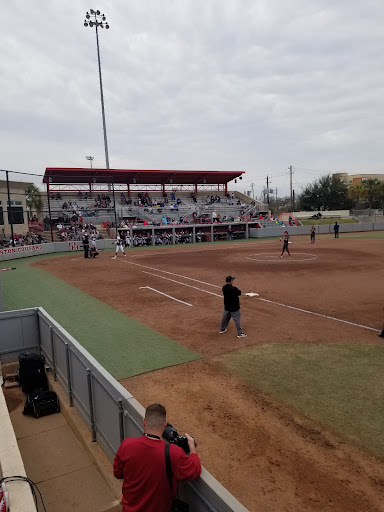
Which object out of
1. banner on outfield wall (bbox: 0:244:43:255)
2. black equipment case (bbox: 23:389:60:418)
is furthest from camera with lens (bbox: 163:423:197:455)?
banner on outfield wall (bbox: 0:244:43:255)

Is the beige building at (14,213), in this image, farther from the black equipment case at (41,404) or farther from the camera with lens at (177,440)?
the camera with lens at (177,440)

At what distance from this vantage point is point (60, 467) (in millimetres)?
6254

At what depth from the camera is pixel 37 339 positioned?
1018cm

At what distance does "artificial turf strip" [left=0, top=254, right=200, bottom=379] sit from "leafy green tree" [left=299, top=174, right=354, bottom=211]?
72.2 metres

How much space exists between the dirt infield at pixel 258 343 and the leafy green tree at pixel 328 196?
59181 mm

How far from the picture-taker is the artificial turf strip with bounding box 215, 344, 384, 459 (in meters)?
6.21

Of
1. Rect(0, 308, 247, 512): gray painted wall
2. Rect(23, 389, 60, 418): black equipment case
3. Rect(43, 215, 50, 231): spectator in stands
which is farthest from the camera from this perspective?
Rect(43, 215, 50, 231): spectator in stands

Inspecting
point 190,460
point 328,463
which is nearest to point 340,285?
point 328,463

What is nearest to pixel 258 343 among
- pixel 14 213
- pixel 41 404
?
pixel 41 404

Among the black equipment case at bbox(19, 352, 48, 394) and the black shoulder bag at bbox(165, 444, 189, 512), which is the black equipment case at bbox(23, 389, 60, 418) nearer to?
the black equipment case at bbox(19, 352, 48, 394)

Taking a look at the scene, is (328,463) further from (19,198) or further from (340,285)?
(19,198)

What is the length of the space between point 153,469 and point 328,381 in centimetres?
553

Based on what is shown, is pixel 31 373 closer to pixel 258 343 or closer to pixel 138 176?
pixel 258 343

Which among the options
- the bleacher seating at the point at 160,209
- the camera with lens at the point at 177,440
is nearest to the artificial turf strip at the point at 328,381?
the camera with lens at the point at 177,440
